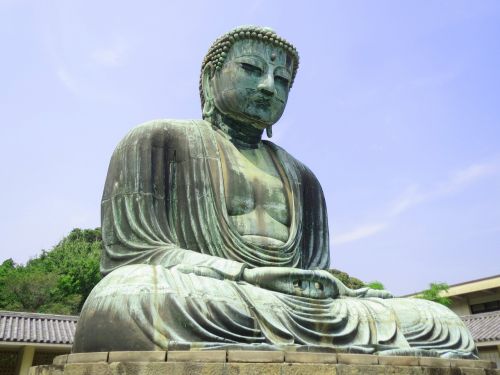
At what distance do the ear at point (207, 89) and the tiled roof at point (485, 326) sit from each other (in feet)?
53.9

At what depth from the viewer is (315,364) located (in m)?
3.42

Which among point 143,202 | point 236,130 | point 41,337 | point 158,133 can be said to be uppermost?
point 236,130

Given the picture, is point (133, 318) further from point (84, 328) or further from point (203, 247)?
point (203, 247)

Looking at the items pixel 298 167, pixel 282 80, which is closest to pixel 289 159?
pixel 298 167

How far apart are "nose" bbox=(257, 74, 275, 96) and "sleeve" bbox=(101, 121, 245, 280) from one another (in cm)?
108

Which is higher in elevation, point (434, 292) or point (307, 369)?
point (434, 292)

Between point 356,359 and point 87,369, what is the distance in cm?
194

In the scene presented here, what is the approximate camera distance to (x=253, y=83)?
6055mm

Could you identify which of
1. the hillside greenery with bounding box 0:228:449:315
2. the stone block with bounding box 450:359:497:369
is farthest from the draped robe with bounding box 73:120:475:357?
the hillside greenery with bounding box 0:228:449:315

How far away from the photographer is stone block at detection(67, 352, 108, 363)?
3.47 meters

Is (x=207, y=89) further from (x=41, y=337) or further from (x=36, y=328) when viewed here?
(x=36, y=328)

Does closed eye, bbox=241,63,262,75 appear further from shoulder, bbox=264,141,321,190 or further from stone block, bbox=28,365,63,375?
stone block, bbox=28,365,63,375

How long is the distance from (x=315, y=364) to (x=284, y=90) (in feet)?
12.6

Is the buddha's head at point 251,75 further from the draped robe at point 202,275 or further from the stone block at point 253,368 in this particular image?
the stone block at point 253,368
